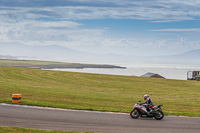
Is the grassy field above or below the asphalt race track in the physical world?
above

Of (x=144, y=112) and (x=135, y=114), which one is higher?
(x=144, y=112)

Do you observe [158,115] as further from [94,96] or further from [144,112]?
[94,96]

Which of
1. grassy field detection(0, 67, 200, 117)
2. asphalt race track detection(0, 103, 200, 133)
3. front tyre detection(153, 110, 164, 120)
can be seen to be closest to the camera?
asphalt race track detection(0, 103, 200, 133)

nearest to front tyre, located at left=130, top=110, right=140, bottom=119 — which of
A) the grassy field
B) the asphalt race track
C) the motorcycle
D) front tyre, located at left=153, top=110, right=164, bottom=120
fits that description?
the motorcycle

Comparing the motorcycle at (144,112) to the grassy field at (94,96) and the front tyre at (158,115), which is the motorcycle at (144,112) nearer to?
the front tyre at (158,115)

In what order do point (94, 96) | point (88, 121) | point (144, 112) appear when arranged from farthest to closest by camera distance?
point (94, 96) < point (144, 112) < point (88, 121)

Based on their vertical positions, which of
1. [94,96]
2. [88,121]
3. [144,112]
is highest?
[94,96]

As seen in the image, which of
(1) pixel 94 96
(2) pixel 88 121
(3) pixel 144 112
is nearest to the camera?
(2) pixel 88 121

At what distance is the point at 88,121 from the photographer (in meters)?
15.8

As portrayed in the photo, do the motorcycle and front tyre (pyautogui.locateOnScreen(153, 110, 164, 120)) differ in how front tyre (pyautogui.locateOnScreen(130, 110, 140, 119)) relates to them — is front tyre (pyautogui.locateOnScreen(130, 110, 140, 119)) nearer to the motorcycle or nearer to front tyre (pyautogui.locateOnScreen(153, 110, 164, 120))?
the motorcycle

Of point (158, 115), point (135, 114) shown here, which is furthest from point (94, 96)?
point (158, 115)

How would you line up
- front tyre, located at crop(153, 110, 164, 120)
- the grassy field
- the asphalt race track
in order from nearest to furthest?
the asphalt race track, front tyre, located at crop(153, 110, 164, 120), the grassy field

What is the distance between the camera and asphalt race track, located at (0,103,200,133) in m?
14.3

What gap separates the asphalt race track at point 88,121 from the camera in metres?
14.3
